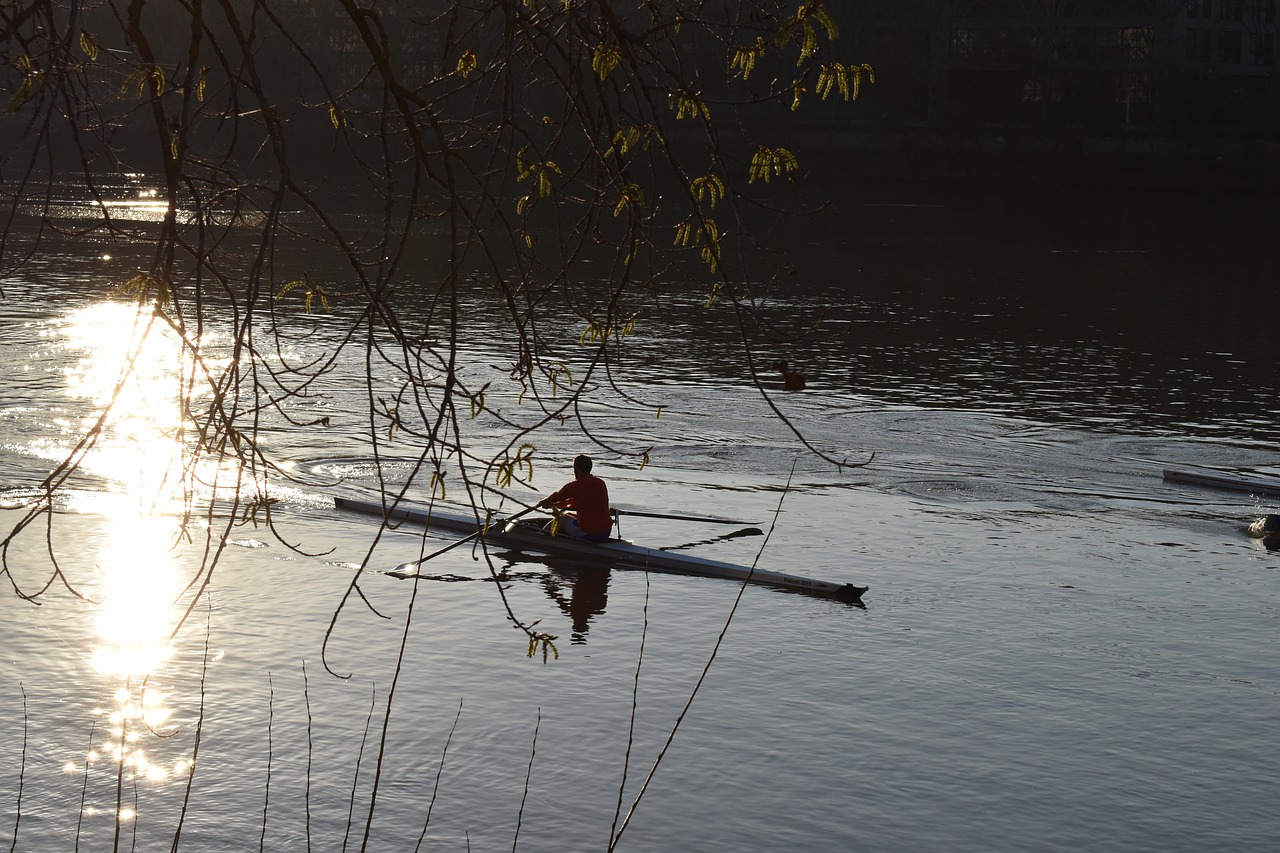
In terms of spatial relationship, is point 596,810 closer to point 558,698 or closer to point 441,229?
point 558,698

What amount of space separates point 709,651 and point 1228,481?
11.3m

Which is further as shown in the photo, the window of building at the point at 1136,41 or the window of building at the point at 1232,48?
the window of building at the point at 1232,48

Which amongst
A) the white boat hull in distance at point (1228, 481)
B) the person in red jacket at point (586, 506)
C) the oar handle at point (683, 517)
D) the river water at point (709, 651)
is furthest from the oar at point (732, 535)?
the white boat hull in distance at point (1228, 481)

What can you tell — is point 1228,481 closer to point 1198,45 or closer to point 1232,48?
point 1198,45

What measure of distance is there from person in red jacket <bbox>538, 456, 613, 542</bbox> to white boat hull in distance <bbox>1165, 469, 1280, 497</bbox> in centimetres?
978

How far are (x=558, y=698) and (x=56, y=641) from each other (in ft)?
16.8

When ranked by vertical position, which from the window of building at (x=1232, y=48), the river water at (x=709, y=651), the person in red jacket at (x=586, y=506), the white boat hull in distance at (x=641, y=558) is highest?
the window of building at (x=1232, y=48)

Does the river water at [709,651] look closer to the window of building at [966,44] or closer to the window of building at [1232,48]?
the window of building at [966,44]

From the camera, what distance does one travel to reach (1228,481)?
23.9 meters

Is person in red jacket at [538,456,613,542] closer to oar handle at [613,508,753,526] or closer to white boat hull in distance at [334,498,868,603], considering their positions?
white boat hull in distance at [334,498,868,603]

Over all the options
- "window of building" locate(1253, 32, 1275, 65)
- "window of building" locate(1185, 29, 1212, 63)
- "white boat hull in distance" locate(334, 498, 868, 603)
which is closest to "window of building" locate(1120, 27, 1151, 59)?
"window of building" locate(1185, 29, 1212, 63)

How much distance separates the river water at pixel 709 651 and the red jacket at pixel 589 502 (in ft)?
2.13

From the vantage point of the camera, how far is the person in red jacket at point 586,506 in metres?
18.6

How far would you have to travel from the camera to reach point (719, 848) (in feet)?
40.3
